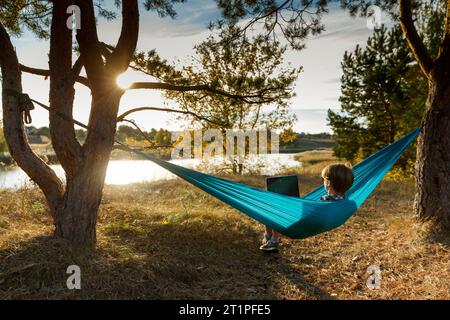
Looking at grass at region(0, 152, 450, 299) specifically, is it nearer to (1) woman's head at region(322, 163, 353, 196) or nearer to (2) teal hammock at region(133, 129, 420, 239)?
(2) teal hammock at region(133, 129, 420, 239)

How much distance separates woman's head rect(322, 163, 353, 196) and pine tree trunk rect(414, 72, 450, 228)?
1246 millimetres

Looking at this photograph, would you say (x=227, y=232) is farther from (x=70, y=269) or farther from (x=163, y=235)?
(x=70, y=269)

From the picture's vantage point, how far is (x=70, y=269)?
2336 mm

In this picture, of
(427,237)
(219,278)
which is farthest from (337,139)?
(219,278)

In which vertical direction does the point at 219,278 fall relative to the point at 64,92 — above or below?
below

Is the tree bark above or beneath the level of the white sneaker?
above

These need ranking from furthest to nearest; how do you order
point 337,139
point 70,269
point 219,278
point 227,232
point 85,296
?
1. point 337,139
2. point 227,232
3. point 219,278
4. point 70,269
5. point 85,296

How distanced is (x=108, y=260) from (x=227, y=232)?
1.37 m

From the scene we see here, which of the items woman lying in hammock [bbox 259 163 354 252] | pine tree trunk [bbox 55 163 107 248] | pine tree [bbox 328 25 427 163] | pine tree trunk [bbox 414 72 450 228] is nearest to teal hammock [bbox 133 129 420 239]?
woman lying in hammock [bbox 259 163 354 252]

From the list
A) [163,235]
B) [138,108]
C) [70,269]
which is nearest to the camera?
[70,269]

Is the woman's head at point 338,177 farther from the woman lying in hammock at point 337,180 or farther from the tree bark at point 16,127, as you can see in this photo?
the tree bark at point 16,127

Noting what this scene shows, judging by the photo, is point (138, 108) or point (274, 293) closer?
point (274, 293)

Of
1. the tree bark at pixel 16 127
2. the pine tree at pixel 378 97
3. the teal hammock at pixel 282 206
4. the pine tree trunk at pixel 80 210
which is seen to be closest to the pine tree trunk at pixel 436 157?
the teal hammock at pixel 282 206

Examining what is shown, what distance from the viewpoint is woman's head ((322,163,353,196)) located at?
2711 millimetres
